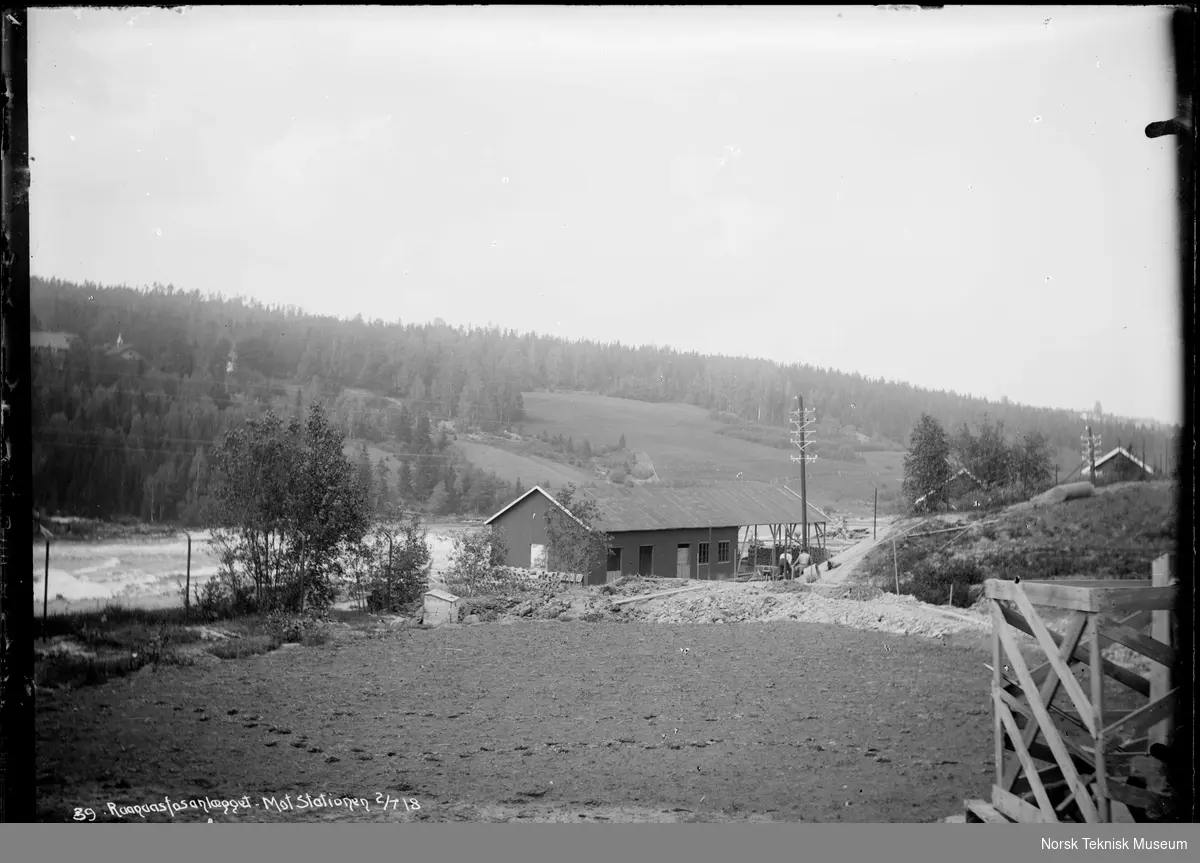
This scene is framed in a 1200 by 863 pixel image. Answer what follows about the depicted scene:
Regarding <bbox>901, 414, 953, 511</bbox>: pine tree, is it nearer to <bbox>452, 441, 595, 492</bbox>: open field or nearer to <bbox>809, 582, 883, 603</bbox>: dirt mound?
<bbox>809, 582, 883, 603</bbox>: dirt mound

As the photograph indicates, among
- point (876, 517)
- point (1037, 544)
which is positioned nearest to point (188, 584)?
point (876, 517)

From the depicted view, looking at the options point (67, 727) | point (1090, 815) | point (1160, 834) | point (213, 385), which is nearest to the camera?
point (1090, 815)

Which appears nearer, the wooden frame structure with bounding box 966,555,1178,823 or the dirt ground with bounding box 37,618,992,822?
the wooden frame structure with bounding box 966,555,1178,823

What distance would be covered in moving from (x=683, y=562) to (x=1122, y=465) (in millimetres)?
2070

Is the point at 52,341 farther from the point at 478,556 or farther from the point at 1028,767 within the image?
the point at 1028,767

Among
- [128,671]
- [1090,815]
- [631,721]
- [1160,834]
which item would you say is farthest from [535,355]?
[1160,834]

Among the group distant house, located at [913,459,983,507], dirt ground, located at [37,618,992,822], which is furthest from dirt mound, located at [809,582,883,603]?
distant house, located at [913,459,983,507]

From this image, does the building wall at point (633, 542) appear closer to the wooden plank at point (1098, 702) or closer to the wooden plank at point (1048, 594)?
the wooden plank at point (1048, 594)

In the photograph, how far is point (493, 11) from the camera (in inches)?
143

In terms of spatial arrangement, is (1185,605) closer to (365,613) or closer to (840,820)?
(840,820)

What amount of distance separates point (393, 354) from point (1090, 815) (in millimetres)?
3447

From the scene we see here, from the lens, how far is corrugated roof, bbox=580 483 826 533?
4055 mm

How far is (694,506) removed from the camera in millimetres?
4082

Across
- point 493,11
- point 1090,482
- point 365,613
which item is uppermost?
point 493,11
